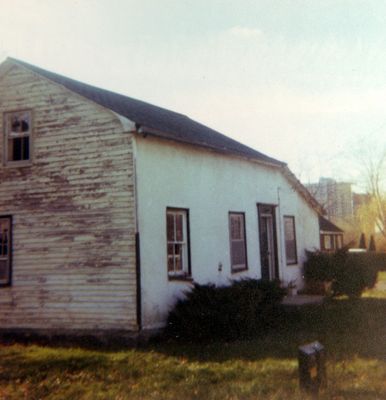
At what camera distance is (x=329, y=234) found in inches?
1369

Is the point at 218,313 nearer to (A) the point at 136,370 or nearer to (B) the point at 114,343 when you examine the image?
(B) the point at 114,343

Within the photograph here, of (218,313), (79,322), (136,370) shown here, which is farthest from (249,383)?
(79,322)

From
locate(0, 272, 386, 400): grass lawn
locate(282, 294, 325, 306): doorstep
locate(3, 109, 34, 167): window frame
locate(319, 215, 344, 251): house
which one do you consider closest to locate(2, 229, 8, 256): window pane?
locate(3, 109, 34, 167): window frame

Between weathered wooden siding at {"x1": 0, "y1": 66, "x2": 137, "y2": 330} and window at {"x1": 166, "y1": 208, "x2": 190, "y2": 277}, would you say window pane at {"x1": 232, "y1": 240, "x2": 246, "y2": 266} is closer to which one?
window at {"x1": 166, "y1": 208, "x2": 190, "y2": 277}

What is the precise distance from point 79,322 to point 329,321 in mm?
6129

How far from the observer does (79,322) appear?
40.9ft

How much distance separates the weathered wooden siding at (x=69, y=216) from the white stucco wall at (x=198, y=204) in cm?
45

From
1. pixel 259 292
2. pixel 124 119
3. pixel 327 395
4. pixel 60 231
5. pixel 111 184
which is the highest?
pixel 124 119

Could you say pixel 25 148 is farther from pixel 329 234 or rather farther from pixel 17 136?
pixel 329 234

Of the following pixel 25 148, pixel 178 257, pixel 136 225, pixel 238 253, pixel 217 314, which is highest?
pixel 25 148

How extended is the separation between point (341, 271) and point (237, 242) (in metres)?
4.03

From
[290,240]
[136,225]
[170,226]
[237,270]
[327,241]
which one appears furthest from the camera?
[327,241]

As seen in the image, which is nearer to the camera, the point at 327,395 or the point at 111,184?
the point at 327,395

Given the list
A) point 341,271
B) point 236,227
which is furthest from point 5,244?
point 341,271
